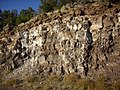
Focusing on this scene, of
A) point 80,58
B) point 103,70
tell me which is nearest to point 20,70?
point 80,58

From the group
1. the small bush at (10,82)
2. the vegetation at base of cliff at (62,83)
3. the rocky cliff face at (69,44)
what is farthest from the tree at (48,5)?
the small bush at (10,82)

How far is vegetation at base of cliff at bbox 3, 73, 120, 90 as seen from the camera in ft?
112

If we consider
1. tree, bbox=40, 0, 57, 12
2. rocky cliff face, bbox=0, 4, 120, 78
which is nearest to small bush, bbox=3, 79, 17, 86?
rocky cliff face, bbox=0, 4, 120, 78

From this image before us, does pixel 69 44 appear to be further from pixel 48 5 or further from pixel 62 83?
pixel 48 5

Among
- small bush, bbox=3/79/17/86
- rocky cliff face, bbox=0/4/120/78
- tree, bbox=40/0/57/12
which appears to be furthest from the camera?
tree, bbox=40/0/57/12

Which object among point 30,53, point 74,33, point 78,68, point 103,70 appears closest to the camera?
point 103,70

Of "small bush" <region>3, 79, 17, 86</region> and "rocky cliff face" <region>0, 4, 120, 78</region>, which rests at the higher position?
"rocky cliff face" <region>0, 4, 120, 78</region>

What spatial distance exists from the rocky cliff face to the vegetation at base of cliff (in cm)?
149

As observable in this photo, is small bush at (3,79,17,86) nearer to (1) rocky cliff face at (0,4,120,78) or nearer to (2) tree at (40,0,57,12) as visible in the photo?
(1) rocky cliff face at (0,4,120,78)

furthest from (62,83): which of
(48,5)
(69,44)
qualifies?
(48,5)

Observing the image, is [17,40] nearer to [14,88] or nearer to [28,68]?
[28,68]

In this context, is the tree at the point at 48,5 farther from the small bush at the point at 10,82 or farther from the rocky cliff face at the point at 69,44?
the small bush at the point at 10,82

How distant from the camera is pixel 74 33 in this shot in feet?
139

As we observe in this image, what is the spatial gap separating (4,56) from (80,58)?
1696cm
